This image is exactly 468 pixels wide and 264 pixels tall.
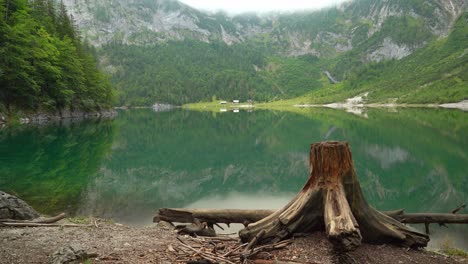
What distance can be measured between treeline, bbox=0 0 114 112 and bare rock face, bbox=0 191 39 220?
1906 inches

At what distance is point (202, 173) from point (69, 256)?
2434cm

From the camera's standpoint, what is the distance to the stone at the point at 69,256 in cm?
729

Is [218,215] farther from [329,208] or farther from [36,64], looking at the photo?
[36,64]

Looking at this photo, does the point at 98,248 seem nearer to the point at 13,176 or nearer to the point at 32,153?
the point at 13,176

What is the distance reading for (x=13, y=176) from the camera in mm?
23859

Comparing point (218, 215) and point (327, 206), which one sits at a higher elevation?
point (327, 206)

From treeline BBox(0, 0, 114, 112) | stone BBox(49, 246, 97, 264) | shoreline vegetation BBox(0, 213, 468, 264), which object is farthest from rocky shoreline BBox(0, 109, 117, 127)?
stone BBox(49, 246, 97, 264)

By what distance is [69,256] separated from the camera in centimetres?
741

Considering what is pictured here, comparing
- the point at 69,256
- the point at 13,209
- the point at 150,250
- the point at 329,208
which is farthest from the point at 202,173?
the point at 329,208

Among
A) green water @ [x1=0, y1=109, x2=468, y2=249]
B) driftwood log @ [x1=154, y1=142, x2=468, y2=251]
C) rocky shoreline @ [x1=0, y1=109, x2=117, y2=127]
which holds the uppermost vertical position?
rocky shoreline @ [x1=0, y1=109, x2=117, y2=127]

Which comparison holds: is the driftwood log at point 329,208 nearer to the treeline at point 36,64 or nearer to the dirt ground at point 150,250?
the dirt ground at point 150,250

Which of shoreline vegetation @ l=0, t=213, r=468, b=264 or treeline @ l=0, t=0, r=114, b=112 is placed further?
treeline @ l=0, t=0, r=114, b=112

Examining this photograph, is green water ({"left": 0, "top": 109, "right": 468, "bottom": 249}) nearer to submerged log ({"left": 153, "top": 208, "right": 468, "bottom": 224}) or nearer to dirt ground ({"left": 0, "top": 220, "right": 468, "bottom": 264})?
submerged log ({"left": 153, "top": 208, "right": 468, "bottom": 224})

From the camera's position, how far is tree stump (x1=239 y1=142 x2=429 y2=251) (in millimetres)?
7910
